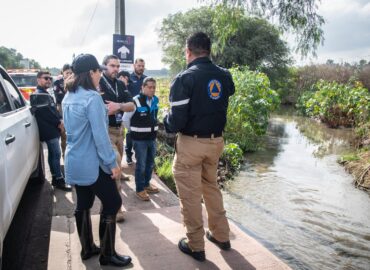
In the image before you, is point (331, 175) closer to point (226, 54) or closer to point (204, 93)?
point (204, 93)

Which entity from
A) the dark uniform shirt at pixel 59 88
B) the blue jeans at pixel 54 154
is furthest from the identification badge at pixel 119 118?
the dark uniform shirt at pixel 59 88

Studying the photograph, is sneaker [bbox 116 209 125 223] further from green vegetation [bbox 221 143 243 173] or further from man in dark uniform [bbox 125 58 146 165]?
green vegetation [bbox 221 143 243 173]

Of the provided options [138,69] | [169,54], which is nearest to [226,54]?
[169,54]

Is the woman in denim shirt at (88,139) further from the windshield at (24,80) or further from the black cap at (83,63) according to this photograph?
the windshield at (24,80)

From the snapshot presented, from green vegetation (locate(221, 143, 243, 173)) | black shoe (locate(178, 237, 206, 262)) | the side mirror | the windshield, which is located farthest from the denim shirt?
the windshield

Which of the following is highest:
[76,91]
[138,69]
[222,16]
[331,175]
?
[222,16]

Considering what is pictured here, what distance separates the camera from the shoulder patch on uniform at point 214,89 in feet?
10.1

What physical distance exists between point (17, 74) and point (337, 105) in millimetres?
13605

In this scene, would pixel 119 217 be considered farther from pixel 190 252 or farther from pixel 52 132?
pixel 52 132

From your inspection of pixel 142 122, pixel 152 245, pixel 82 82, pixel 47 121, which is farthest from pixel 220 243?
pixel 47 121

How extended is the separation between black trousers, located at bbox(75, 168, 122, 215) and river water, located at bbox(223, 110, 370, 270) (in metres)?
2.47

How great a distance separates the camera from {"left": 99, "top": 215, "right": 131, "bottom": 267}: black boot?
296cm

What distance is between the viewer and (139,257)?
3.23 m

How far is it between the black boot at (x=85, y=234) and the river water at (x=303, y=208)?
7.70 feet
